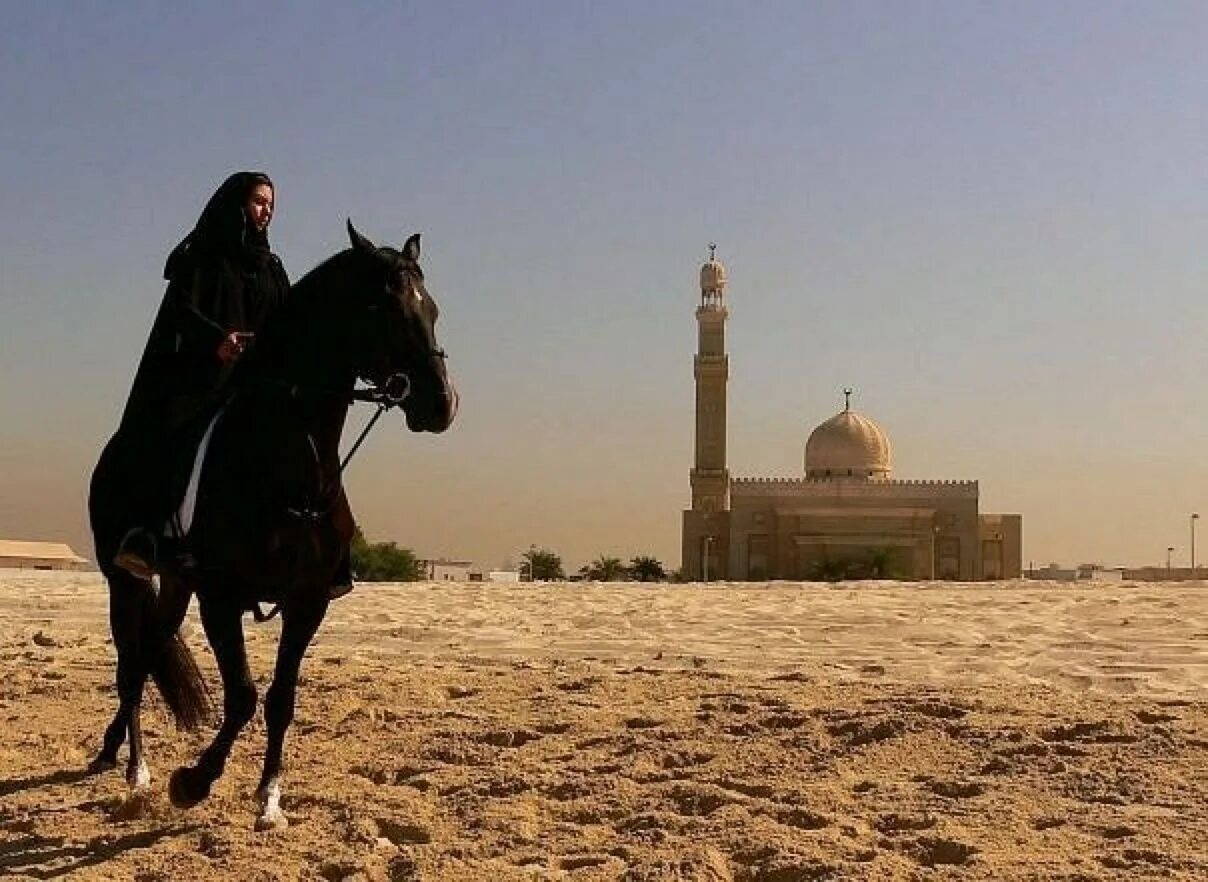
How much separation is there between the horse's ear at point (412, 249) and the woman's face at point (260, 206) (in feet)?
3.52

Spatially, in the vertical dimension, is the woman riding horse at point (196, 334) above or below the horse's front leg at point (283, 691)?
above

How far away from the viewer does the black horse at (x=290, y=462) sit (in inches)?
197

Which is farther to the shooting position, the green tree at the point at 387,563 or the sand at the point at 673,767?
the green tree at the point at 387,563

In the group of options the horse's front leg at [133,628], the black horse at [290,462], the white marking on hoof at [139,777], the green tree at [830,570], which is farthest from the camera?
the green tree at [830,570]

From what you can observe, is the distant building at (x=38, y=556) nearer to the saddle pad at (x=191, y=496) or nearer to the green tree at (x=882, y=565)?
the green tree at (x=882, y=565)

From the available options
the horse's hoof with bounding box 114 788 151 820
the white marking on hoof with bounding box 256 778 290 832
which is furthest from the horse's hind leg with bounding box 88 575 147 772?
the white marking on hoof with bounding box 256 778 290 832

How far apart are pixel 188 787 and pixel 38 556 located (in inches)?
2636

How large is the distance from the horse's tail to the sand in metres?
0.30

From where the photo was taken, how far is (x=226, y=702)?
16.8 ft

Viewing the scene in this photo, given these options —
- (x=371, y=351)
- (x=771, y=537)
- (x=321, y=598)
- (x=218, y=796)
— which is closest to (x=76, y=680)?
(x=218, y=796)

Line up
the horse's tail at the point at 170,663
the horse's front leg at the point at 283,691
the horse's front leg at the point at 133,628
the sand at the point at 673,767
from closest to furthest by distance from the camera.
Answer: the sand at the point at 673,767
the horse's front leg at the point at 283,691
the horse's front leg at the point at 133,628
the horse's tail at the point at 170,663

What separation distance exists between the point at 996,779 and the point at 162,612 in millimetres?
3829

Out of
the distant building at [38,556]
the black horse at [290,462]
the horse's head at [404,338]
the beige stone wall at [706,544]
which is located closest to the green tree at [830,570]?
the beige stone wall at [706,544]

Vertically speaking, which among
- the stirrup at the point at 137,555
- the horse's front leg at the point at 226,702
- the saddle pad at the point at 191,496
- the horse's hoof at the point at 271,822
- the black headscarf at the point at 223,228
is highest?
the black headscarf at the point at 223,228
